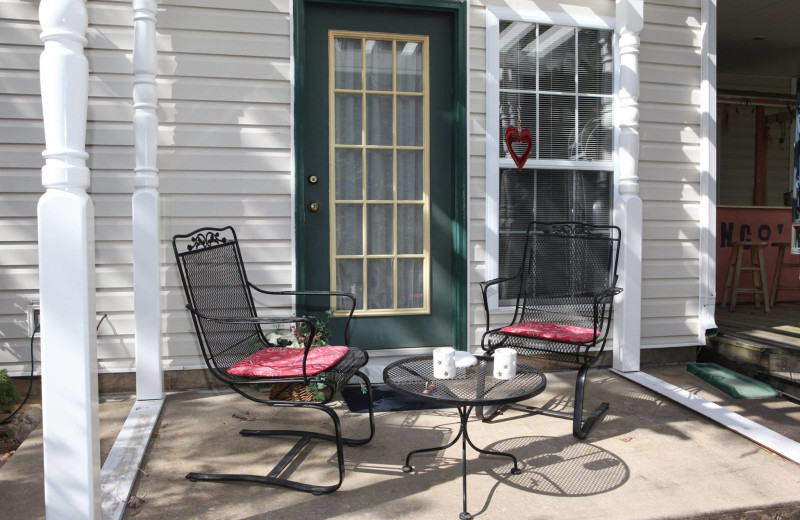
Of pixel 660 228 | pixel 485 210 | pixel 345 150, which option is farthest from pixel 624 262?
pixel 345 150

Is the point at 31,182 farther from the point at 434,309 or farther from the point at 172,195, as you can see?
the point at 434,309

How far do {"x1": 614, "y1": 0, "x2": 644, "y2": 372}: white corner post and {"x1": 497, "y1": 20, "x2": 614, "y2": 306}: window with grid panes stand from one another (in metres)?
0.14

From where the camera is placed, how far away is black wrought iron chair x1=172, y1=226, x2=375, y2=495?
2424mm

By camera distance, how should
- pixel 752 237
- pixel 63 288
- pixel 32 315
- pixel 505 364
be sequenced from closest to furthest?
1. pixel 63 288
2. pixel 505 364
3. pixel 32 315
4. pixel 752 237

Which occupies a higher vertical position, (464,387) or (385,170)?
(385,170)

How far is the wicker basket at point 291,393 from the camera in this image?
327 centimetres

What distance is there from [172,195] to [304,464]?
70.4 inches

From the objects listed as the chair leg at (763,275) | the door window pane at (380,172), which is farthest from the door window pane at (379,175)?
the chair leg at (763,275)

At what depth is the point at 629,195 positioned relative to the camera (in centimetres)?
396

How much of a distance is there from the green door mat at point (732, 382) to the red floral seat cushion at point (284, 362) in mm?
2373

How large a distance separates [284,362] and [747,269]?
4.90 metres

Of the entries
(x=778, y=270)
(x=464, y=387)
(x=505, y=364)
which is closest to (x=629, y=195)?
(x=505, y=364)

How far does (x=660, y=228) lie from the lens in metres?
4.18

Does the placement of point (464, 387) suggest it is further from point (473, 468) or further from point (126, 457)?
point (126, 457)
